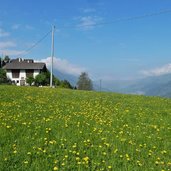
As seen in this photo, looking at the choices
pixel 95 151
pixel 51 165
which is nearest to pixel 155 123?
pixel 95 151

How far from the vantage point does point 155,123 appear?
13.8 meters

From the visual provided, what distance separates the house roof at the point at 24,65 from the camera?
4626 inches

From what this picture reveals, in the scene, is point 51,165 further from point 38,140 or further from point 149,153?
point 149,153

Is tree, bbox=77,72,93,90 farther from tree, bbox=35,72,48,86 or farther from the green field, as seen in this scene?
the green field

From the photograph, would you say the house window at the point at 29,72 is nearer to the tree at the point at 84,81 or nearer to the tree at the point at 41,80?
the tree at the point at 41,80

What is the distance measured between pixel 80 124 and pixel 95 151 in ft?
11.5

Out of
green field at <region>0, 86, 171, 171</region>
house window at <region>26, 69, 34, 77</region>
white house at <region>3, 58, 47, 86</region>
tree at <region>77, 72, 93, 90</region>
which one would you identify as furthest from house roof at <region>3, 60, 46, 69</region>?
green field at <region>0, 86, 171, 171</region>

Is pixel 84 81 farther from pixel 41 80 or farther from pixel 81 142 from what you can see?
pixel 81 142

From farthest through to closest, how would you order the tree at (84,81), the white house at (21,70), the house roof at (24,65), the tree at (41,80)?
1. the tree at (84,81)
2. the white house at (21,70)
3. the house roof at (24,65)
4. the tree at (41,80)

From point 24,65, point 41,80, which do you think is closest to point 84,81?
point 24,65

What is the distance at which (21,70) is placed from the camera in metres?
121

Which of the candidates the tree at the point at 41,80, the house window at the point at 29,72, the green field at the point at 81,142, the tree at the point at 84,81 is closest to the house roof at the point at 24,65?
the house window at the point at 29,72

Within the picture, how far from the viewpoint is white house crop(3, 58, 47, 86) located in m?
118

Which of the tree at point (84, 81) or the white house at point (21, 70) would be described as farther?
the tree at point (84, 81)
